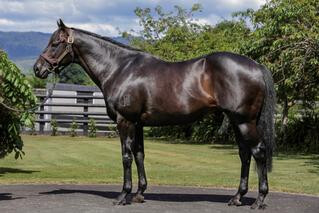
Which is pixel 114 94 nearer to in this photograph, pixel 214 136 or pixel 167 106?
pixel 167 106

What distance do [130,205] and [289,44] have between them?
993 cm

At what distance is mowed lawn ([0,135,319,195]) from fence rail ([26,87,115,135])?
5220mm

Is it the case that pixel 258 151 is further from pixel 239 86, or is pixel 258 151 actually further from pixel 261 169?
pixel 239 86

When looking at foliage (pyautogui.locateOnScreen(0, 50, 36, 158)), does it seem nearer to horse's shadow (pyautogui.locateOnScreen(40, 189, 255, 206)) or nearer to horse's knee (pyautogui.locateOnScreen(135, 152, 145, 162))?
horse's shadow (pyautogui.locateOnScreen(40, 189, 255, 206))

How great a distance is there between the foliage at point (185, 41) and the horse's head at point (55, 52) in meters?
12.4

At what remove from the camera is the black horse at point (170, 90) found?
858cm

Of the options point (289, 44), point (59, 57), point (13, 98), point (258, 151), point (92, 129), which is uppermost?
point (289, 44)

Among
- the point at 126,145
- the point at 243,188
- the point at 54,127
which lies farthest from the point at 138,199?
the point at 54,127

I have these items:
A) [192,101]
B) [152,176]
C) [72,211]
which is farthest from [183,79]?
[152,176]

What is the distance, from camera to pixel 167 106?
884 cm

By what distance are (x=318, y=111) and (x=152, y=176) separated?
12.8m

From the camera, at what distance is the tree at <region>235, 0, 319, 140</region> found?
16.8 m

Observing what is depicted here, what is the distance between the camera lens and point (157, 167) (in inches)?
608

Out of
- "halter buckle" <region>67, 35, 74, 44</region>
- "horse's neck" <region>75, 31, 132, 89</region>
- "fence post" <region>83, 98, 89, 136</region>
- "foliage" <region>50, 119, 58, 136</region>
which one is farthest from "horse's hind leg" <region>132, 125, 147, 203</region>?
"fence post" <region>83, 98, 89, 136</region>
